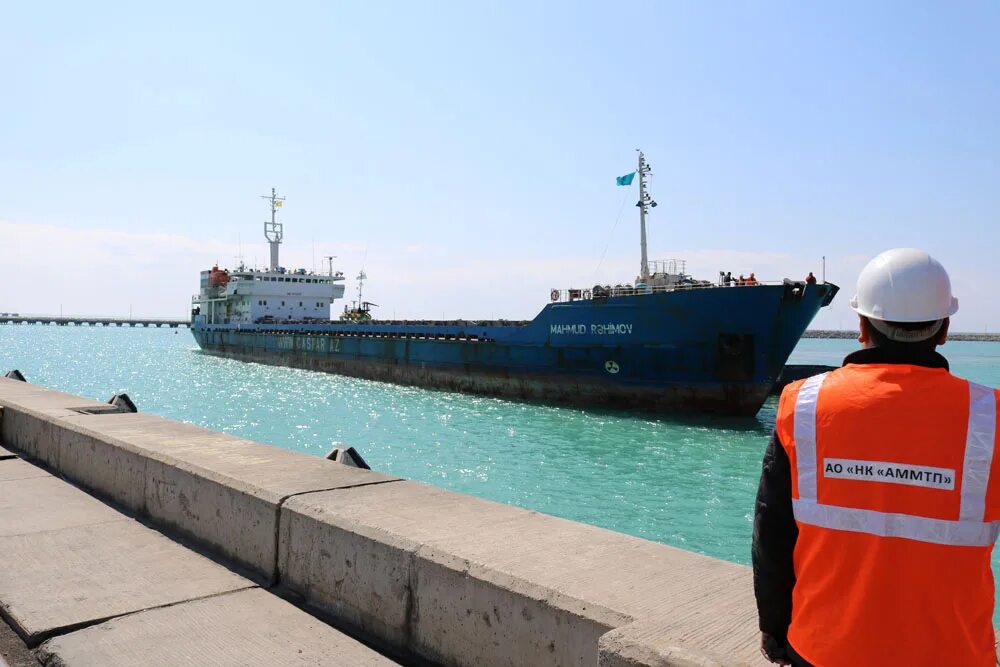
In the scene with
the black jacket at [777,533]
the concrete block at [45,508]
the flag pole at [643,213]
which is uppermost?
the flag pole at [643,213]

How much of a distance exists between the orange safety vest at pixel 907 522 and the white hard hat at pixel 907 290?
160mm

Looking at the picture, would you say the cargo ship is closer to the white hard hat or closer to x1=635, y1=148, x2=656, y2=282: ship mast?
x1=635, y1=148, x2=656, y2=282: ship mast

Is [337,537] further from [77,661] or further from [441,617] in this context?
[77,661]

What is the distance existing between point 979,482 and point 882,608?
1.03 ft

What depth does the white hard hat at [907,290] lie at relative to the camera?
1550mm

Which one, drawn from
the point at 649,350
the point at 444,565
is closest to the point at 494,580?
the point at 444,565

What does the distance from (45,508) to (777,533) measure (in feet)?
15.2

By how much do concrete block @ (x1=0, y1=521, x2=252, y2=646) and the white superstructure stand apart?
39.4m

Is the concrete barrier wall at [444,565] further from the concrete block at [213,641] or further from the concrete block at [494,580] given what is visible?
the concrete block at [213,641]

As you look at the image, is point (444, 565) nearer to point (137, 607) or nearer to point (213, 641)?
point (213, 641)

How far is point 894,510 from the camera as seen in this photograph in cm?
140

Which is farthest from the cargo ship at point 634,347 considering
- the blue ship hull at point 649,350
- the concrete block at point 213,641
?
the concrete block at point 213,641

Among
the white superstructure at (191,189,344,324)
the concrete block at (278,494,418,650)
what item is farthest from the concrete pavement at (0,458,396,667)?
the white superstructure at (191,189,344,324)

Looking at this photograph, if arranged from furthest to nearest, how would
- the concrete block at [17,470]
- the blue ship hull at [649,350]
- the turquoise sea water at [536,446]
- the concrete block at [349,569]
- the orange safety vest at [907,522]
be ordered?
the blue ship hull at [649,350], the turquoise sea water at [536,446], the concrete block at [17,470], the concrete block at [349,569], the orange safety vest at [907,522]
